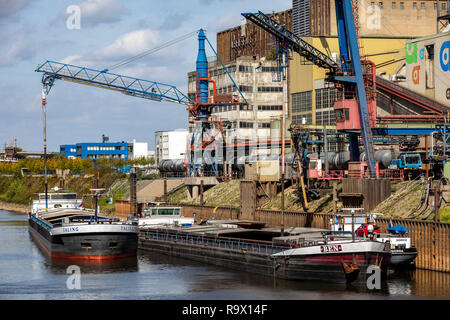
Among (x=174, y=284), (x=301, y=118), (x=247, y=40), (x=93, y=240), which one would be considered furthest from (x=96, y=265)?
(x=247, y=40)

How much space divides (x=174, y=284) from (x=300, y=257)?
829 centimetres

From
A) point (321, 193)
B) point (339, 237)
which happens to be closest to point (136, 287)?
point (339, 237)

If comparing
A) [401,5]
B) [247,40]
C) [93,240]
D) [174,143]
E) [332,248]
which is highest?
[247,40]

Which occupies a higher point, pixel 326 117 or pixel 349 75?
pixel 349 75

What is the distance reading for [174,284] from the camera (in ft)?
146

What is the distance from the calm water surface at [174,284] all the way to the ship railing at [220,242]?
1906 millimetres

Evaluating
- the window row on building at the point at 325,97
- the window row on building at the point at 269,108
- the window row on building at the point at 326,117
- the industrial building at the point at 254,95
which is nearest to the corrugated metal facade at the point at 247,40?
the industrial building at the point at 254,95

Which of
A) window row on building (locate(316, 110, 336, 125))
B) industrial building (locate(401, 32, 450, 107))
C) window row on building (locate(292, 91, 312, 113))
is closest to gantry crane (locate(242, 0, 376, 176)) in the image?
industrial building (locate(401, 32, 450, 107))

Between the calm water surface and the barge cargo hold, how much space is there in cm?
70

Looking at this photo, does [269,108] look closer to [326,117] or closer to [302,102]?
[302,102]

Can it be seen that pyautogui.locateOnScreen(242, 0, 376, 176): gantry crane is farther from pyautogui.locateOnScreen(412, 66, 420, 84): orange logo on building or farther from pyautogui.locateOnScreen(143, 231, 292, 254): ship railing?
pyautogui.locateOnScreen(143, 231, 292, 254): ship railing

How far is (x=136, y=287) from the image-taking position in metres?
43.1

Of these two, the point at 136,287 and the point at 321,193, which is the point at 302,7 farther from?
the point at 136,287
